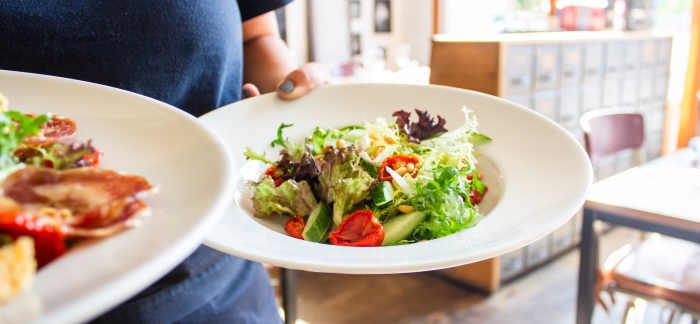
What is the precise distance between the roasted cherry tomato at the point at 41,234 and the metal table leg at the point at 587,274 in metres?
1.99

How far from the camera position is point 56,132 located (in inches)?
20.6

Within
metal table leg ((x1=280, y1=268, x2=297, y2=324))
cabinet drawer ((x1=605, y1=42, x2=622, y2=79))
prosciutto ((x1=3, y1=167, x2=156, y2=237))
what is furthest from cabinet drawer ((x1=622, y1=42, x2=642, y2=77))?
prosciutto ((x1=3, y1=167, x2=156, y2=237))

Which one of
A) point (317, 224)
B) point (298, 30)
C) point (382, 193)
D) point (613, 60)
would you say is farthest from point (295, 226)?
point (298, 30)

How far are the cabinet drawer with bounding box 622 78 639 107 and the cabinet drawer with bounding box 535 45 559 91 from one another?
1.17 metres

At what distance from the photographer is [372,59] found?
185 inches

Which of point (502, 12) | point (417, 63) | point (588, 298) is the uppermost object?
point (502, 12)

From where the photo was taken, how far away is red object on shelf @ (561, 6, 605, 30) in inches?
184

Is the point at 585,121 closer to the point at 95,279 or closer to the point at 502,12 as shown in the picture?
the point at 95,279

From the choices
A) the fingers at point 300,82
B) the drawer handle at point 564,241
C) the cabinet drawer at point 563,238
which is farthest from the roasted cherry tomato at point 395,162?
the drawer handle at point 564,241

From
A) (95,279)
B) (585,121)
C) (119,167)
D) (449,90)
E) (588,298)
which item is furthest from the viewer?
(585,121)

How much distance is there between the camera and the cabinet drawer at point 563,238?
3.72 metres

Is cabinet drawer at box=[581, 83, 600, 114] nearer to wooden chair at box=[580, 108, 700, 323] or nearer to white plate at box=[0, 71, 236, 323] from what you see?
wooden chair at box=[580, 108, 700, 323]

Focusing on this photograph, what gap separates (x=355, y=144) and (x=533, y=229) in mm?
411

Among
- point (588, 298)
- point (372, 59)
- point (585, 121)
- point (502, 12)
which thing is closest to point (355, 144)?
point (588, 298)
